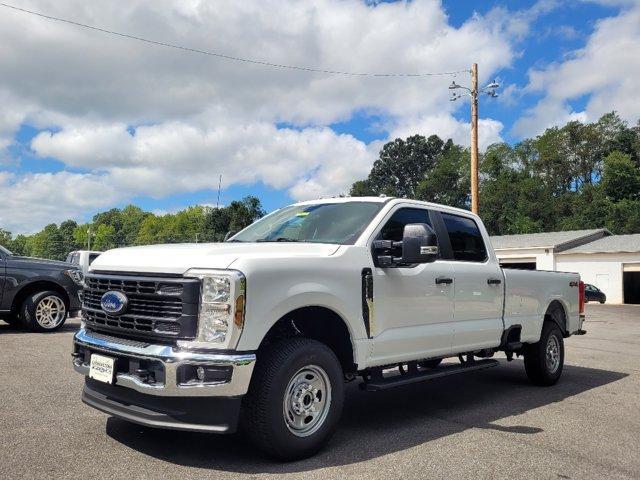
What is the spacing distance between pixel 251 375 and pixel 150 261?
110 cm

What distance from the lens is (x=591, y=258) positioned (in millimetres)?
39125

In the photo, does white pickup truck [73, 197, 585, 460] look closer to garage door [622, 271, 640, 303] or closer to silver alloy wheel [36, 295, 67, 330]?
silver alloy wheel [36, 295, 67, 330]

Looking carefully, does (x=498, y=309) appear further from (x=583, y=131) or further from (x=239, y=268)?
(x=583, y=131)

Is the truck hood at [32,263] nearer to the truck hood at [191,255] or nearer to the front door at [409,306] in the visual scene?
the truck hood at [191,255]

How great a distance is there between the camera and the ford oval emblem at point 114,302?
4.27 meters

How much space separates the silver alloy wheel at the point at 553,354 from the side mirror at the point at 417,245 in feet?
11.9

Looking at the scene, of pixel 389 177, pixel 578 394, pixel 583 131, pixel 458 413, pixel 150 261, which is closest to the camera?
pixel 150 261

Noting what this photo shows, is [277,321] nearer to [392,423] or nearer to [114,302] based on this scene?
[114,302]

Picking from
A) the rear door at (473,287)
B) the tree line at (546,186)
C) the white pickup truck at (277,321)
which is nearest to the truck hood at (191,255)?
the white pickup truck at (277,321)

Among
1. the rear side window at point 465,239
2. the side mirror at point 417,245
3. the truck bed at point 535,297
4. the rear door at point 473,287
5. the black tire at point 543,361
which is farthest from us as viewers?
the black tire at point 543,361

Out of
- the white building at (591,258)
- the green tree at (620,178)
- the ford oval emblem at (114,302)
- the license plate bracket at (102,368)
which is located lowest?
the license plate bracket at (102,368)

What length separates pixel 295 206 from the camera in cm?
621

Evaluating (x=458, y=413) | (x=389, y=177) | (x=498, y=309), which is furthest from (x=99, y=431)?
(x=389, y=177)

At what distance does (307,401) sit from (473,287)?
245 centimetres
